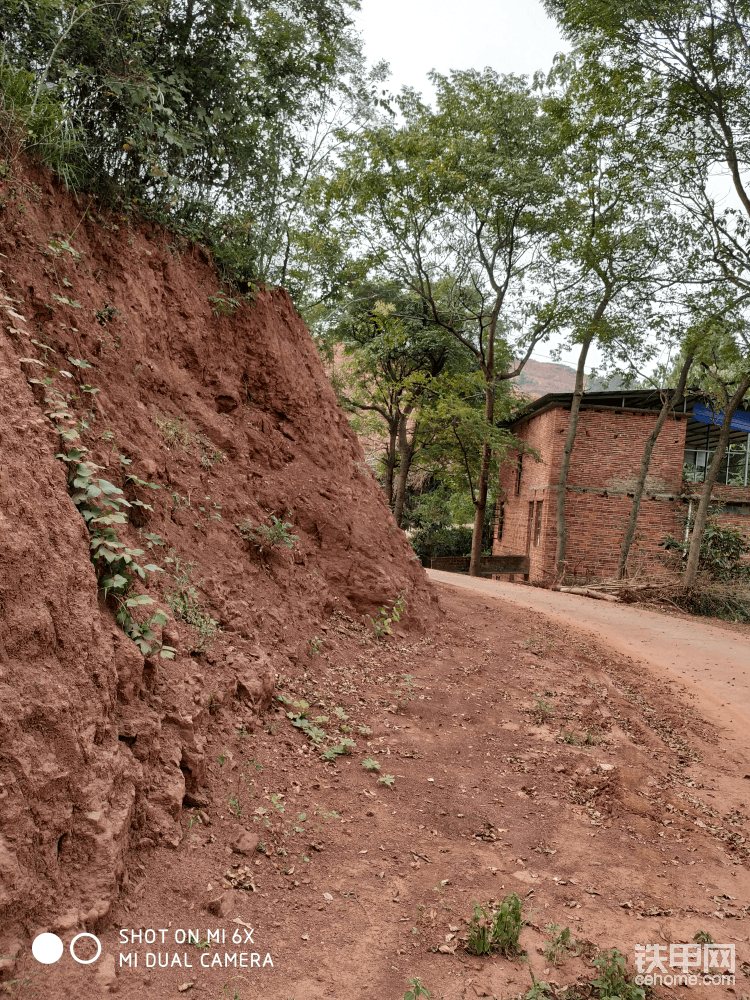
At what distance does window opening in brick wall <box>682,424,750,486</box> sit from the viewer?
75.6 feet

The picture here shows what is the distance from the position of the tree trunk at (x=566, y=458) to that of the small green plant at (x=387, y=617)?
1272 cm

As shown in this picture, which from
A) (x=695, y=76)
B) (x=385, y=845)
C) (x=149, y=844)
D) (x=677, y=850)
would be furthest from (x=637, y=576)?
(x=149, y=844)

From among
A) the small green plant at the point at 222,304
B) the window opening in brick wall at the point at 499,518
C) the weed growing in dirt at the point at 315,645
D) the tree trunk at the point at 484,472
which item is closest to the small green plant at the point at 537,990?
the weed growing in dirt at the point at 315,645

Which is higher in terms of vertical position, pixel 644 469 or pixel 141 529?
pixel 644 469

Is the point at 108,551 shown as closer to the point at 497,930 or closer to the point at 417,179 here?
the point at 497,930

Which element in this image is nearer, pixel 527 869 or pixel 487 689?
pixel 527 869

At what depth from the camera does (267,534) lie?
5934 mm

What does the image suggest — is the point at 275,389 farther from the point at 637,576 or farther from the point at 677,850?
the point at 637,576

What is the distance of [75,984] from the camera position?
237 centimetres

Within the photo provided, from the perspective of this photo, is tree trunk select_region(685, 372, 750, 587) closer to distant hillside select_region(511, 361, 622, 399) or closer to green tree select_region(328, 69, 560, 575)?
green tree select_region(328, 69, 560, 575)

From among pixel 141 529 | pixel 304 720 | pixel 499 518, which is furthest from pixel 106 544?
pixel 499 518

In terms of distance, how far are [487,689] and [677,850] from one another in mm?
2421

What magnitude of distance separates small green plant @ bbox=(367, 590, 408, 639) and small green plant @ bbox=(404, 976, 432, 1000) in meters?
3.94

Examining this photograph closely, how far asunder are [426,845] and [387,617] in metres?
3.23
